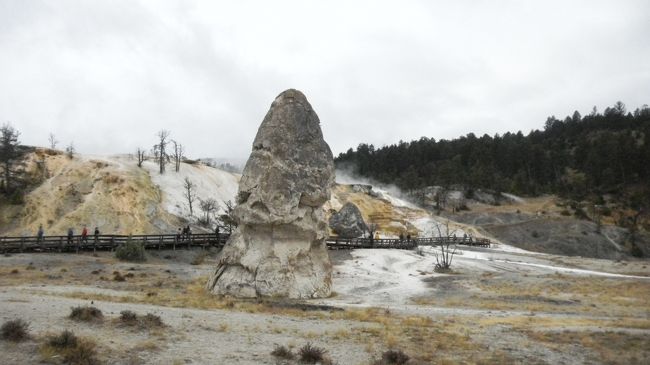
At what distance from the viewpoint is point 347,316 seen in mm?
19219

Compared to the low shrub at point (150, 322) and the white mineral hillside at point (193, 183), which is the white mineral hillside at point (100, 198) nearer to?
the white mineral hillside at point (193, 183)

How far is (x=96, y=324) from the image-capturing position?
43.9ft

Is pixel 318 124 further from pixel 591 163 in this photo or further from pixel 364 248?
pixel 591 163

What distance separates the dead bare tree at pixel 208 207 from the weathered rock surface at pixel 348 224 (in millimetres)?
16950

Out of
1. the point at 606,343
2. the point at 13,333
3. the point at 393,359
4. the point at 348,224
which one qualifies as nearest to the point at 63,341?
the point at 13,333

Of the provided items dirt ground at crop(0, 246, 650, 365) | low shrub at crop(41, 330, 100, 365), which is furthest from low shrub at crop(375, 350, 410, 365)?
low shrub at crop(41, 330, 100, 365)

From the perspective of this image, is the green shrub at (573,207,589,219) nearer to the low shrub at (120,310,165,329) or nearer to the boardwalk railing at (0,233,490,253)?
the boardwalk railing at (0,233,490,253)

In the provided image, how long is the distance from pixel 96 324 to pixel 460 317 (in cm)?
1372

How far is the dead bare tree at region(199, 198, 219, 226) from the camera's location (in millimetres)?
63794

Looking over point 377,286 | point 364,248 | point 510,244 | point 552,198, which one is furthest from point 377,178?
point 377,286

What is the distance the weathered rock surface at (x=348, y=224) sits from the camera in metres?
68.4

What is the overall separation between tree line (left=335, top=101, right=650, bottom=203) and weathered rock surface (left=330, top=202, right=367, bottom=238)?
160ft

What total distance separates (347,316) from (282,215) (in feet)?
23.8

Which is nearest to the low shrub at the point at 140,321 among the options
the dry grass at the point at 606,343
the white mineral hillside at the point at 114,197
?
the dry grass at the point at 606,343
